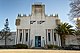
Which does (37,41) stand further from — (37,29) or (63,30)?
(63,30)

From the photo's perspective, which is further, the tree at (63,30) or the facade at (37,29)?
the facade at (37,29)

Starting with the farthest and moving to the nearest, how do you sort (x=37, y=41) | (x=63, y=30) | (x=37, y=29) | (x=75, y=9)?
(x=37, y=29) < (x=37, y=41) < (x=63, y=30) < (x=75, y=9)

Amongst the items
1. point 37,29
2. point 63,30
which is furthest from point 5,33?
point 63,30

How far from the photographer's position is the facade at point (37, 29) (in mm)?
34719

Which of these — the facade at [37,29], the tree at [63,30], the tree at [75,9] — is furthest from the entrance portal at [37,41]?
the tree at [75,9]

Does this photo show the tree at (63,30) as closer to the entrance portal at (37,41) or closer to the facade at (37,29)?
the facade at (37,29)

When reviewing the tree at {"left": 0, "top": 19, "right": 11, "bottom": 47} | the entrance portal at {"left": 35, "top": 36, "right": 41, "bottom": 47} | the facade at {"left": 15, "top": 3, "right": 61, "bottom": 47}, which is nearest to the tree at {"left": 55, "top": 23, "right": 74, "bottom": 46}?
the facade at {"left": 15, "top": 3, "right": 61, "bottom": 47}

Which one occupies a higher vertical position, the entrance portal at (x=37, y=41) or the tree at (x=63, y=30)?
the tree at (x=63, y=30)

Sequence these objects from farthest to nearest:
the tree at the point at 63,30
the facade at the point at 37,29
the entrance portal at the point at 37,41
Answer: the facade at the point at 37,29 < the entrance portal at the point at 37,41 < the tree at the point at 63,30

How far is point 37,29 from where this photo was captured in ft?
115

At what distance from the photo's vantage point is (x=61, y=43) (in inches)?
1378

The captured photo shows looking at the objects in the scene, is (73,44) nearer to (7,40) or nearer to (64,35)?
(64,35)

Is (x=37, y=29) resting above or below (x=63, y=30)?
above

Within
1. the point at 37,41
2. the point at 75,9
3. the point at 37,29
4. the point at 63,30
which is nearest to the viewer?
the point at 75,9
